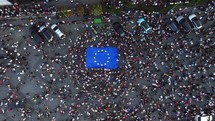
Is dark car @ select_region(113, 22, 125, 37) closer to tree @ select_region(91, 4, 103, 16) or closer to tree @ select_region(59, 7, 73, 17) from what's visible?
tree @ select_region(91, 4, 103, 16)

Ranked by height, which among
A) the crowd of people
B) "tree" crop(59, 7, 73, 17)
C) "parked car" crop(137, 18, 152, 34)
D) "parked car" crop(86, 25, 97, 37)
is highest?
"tree" crop(59, 7, 73, 17)

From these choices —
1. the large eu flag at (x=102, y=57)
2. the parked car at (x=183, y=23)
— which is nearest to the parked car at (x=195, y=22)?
the parked car at (x=183, y=23)

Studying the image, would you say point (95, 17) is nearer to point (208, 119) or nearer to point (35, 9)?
point (35, 9)

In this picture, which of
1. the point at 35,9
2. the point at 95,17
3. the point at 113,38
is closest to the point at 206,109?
the point at 113,38

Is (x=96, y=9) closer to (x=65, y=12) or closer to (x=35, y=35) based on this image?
(x=65, y=12)

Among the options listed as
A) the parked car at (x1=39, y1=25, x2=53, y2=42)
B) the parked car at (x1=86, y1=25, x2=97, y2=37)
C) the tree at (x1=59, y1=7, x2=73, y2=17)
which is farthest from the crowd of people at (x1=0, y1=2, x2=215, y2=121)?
the tree at (x1=59, y1=7, x2=73, y2=17)
